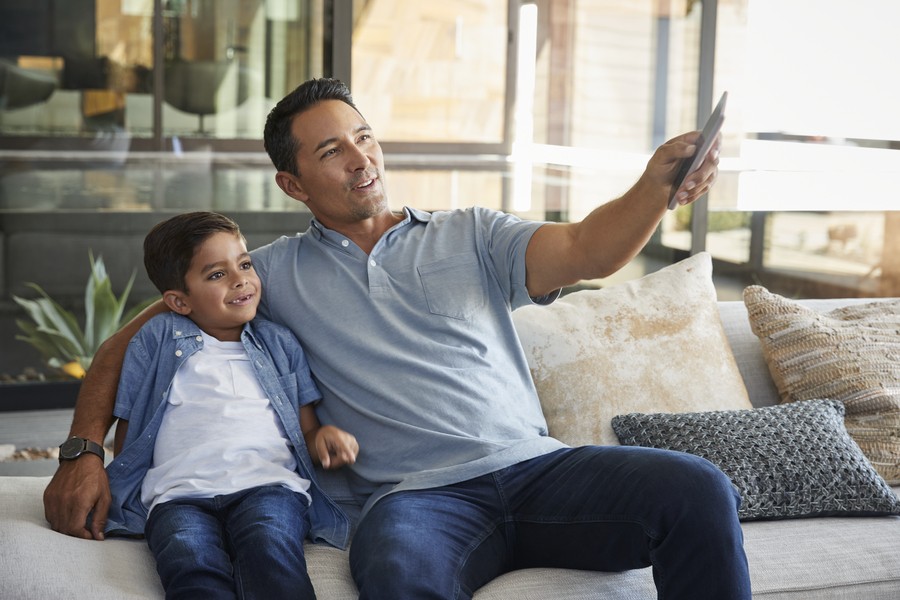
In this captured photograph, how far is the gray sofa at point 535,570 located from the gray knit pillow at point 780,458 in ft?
0.12

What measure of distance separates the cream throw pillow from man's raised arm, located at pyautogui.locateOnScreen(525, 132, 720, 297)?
366 mm

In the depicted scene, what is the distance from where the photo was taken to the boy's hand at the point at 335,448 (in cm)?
176

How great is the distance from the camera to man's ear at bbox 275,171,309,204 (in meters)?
2.15

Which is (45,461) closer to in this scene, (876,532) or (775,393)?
(775,393)

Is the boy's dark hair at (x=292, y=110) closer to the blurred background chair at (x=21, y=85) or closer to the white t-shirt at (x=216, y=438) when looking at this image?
the white t-shirt at (x=216, y=438)

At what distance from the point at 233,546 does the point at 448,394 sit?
0.48 metres

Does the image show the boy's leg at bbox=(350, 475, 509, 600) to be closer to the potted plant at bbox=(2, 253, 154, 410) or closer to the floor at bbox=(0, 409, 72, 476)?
the floor at bbox=(0, 409, 72, 476)

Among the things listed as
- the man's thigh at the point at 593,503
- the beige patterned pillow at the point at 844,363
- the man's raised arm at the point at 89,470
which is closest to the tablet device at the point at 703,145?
the man's thigh at the point at 593,503

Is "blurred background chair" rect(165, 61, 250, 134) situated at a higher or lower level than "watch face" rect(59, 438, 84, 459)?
higher

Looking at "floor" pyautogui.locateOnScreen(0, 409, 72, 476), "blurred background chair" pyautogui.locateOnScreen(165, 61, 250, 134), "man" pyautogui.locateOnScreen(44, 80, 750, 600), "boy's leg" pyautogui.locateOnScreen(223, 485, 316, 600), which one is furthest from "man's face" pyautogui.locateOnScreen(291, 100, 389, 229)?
"blurred background chair" pyautogui.locateOnScreen(165, 61, 250, 134)

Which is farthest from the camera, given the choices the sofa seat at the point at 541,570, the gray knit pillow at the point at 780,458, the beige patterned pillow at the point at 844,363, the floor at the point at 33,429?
the floor at the point at 33,429

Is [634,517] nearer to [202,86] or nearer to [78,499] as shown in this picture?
[78,499]

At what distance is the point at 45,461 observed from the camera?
2.90 m

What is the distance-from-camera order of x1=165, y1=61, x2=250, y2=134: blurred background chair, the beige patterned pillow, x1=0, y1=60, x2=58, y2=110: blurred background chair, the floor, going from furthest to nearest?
x1=165, y1=61, x2=250, y2=134: blurred background chair < x1=0, y1=60, x2=58, y2=110: blurred background chair < the floor < the beige patterned pillow
